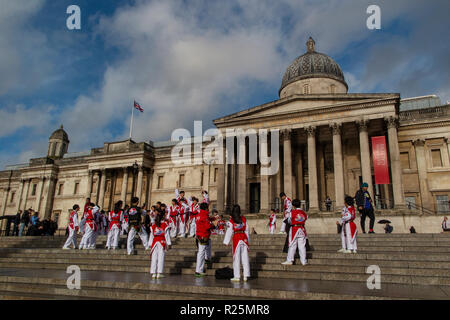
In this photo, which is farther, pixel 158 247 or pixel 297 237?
pixel 297 237

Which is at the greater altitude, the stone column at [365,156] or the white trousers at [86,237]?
the stone column at [365,156]

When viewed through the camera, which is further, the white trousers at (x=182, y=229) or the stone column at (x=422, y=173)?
the stone column at (x=422, y=173)


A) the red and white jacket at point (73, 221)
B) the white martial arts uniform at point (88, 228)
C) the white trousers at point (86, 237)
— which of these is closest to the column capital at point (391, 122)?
the white martial arts uniform at point (88, 228)

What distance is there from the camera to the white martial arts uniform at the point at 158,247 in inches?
317

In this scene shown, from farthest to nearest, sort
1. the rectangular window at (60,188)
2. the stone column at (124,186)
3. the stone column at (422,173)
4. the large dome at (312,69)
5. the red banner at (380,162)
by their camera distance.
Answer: the rectangular window at (60,188)
the stone column at (124,186)
the large dome at (312,69)
the stone column at (422,173)
the red banner at (380,162)

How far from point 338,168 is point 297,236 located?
15.5m

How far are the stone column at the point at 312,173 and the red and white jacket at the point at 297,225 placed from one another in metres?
14.0

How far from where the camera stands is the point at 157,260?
8133mm

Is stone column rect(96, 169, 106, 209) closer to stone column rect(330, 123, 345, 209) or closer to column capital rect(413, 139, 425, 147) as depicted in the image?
stone column rect(330, 123, 345, 209)

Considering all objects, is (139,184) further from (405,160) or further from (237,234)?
(237,234)

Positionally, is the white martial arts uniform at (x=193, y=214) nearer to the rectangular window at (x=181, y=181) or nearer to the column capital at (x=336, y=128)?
the column capital at (x=336, y=128)

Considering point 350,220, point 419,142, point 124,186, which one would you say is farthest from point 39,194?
point 419,142

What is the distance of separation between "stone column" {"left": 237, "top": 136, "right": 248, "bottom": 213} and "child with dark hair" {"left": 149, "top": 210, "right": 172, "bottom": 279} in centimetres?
1732
